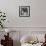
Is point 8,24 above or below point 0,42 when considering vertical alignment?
above

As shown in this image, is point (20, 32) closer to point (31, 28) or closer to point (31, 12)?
point (31, 28)

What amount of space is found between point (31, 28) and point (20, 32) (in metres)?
0.29

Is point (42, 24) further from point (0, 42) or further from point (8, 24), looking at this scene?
point (0, 42)

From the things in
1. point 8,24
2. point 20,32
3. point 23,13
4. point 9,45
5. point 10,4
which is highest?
point 10,4

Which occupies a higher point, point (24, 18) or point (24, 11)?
point (24, 11)

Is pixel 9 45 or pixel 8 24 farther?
pixel 8 24

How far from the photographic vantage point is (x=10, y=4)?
316cm

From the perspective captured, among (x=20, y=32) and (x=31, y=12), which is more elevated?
(x=31, y=12)

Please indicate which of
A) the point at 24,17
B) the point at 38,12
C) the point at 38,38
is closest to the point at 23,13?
the point at 24,17

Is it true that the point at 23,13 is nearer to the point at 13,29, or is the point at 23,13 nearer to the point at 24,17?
the point at 24,17

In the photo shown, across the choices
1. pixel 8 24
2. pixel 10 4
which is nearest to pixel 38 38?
pixel 8 24

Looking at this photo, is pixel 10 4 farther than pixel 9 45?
Yes

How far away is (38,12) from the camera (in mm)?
3154

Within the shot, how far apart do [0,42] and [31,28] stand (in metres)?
0.80
